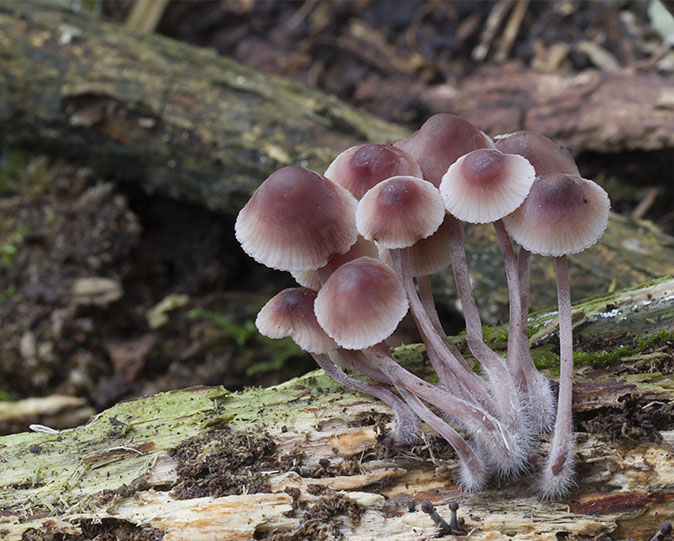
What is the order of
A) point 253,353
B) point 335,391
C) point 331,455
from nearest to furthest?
1. point 331,455
2. point 335,391
3. point 253,353

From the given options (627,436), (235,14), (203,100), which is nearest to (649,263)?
(627,436)

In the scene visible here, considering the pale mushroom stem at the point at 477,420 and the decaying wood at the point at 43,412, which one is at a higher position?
the pale mushroom stem at the point at 477,420

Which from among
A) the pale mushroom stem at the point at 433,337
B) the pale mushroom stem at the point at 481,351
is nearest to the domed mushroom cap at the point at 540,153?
the pale mushroom stem at the point at 481,351

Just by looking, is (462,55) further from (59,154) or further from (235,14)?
(59,154)

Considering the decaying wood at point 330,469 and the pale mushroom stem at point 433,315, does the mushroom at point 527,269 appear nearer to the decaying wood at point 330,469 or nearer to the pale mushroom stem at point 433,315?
the decaying wood at point 330,469

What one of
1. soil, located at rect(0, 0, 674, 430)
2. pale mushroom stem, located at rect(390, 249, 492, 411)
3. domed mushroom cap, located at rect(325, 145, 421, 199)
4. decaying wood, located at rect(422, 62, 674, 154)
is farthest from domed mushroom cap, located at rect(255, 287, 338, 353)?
decaying wood, located at rect(422, 62, 674, 154)

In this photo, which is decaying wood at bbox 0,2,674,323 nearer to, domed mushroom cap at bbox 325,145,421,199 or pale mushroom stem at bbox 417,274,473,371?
pale mushroom stem at bbox 417,274,473,371

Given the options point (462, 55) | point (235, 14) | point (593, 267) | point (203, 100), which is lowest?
point (593, 267)
